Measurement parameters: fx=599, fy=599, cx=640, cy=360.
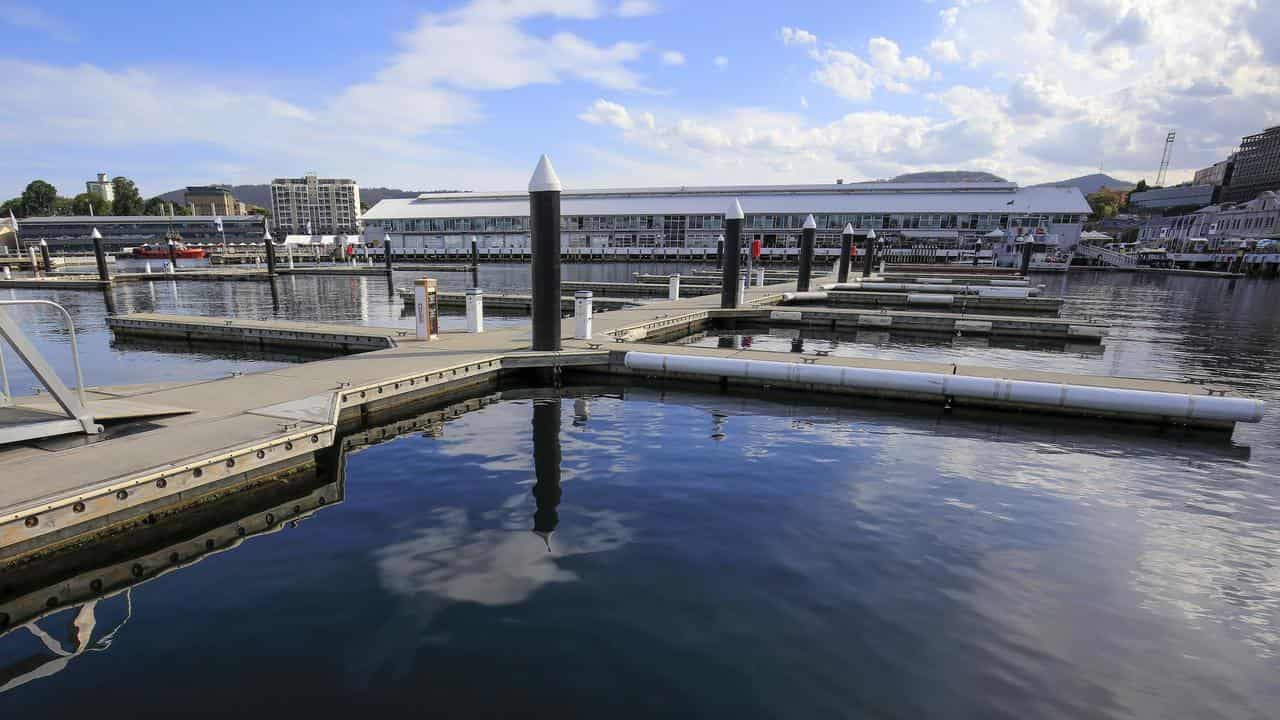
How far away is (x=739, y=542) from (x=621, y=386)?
8413 mm

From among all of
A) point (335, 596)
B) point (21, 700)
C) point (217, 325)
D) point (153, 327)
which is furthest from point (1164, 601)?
point (153, 327)

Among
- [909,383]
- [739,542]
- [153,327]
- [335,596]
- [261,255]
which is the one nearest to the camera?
[335,596]

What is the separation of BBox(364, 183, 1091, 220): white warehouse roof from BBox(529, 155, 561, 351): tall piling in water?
76.2 meters

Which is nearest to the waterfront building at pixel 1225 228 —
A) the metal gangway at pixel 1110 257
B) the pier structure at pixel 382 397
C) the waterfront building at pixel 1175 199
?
the metal gangway at pixel 1110 257

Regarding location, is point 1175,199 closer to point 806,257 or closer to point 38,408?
point 806,257

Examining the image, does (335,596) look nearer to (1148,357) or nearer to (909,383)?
(909,383)

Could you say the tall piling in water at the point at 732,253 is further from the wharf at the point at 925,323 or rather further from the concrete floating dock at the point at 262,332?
the concrete floating dock at the point at 262,332

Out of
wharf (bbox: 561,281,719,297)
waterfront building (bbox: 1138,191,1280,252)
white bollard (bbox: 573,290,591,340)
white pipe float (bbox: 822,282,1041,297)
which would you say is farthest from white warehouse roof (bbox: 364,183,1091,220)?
white bollard (bbox: 573,290,591,340)

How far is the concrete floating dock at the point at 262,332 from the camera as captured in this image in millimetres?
18453

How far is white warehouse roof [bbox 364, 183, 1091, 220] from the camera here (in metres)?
81.9

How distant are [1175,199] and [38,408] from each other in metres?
256

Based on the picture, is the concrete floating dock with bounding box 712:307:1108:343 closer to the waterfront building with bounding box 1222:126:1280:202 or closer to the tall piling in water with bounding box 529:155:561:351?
the tall piling in water with bounding box 529:155:561:351

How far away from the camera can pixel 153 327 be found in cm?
2267

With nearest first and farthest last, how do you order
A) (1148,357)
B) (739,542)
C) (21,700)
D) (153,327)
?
(21,700) < (739,542) < (1148,357) < (153,327)
